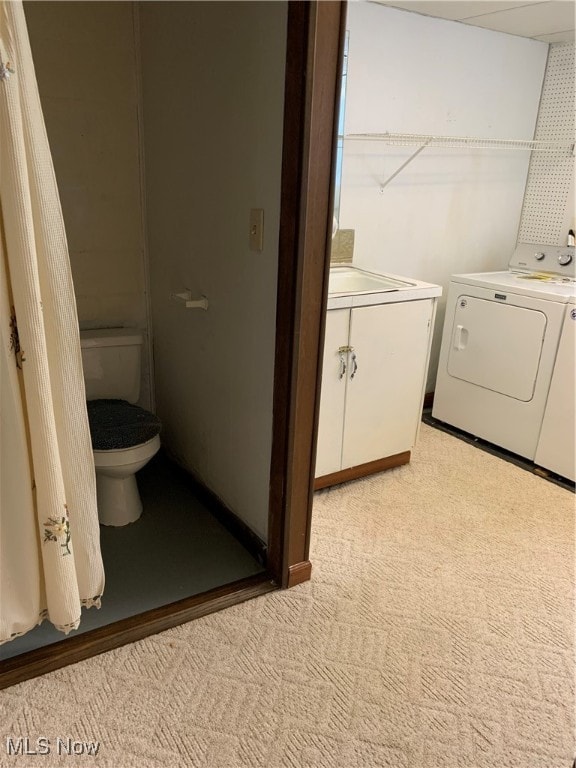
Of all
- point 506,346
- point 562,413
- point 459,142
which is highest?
point 459,142

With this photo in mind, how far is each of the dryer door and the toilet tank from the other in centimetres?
172

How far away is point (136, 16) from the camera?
2.32 metres

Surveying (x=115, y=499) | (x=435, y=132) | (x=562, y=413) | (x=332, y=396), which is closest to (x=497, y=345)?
(x=562, y=413)

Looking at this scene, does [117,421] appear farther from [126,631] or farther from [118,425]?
[126,631]

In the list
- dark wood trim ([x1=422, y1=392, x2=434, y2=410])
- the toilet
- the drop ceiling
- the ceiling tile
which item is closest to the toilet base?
the toilet

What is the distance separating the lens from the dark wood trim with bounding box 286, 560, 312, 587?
1.99 m

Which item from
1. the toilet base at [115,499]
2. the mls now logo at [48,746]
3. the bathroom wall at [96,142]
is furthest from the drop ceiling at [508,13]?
the mls now logo at [48,746]

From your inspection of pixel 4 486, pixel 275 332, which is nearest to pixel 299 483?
pixel 275 332

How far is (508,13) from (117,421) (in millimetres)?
2592

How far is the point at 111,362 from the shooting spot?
2.48 m

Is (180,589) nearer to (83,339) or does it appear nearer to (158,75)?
(83,339)

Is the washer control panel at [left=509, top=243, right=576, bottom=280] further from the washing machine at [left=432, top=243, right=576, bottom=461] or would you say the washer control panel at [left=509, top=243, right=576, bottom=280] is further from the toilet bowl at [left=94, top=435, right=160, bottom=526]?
the toilet bowl at [left=94, top=435, right=160, bottom=526]

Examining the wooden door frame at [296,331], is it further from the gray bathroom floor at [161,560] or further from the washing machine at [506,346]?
the washing machine at [506,346]

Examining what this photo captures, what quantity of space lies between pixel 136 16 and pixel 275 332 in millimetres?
1533
